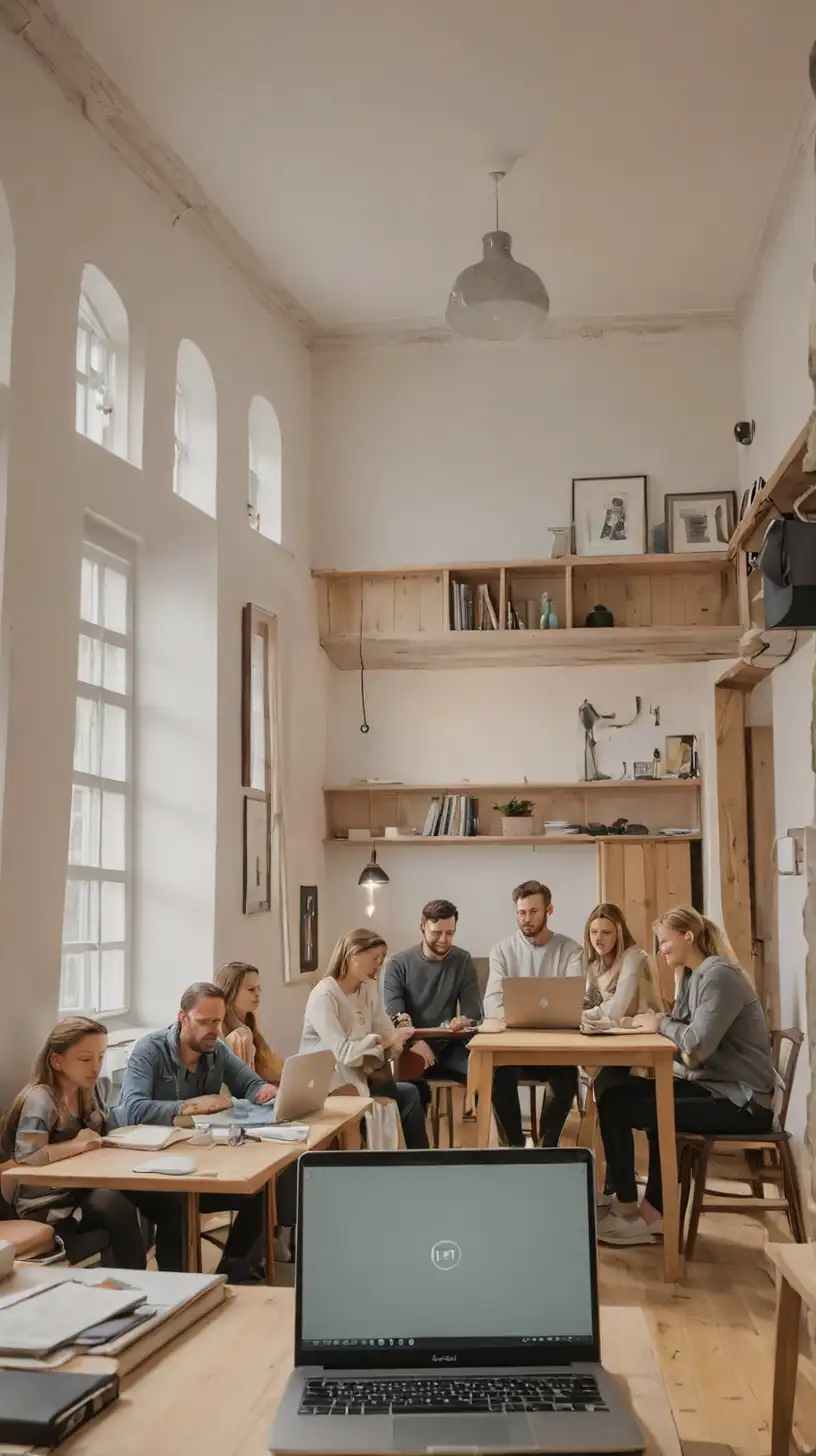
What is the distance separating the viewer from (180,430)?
646 centimetres

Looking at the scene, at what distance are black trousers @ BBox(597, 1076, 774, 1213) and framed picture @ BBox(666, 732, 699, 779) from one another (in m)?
2.53

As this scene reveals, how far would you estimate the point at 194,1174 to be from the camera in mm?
3557

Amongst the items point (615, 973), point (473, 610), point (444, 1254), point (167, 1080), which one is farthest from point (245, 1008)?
Answer: point (444, 1254)

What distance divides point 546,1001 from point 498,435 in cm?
378

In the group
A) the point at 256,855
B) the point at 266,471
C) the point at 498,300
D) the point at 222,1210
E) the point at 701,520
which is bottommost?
the point at 222,1210

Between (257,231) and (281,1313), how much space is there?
5.81 meters

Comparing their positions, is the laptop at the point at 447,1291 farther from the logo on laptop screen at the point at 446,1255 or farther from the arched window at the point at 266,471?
the arched window at the point at 266,471

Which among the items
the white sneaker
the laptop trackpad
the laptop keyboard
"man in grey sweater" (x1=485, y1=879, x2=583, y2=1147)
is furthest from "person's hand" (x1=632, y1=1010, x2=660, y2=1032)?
the laptop trackpad

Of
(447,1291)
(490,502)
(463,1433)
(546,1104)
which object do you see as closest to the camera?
(463,1433)

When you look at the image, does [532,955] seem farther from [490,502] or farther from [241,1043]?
[490,502]

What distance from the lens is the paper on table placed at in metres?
1.71

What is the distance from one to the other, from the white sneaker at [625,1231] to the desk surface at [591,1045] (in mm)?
775

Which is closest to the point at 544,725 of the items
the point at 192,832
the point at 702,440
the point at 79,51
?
the point at 702,440

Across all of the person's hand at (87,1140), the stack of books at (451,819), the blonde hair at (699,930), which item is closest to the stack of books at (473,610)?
the stack of books at (451,819)
